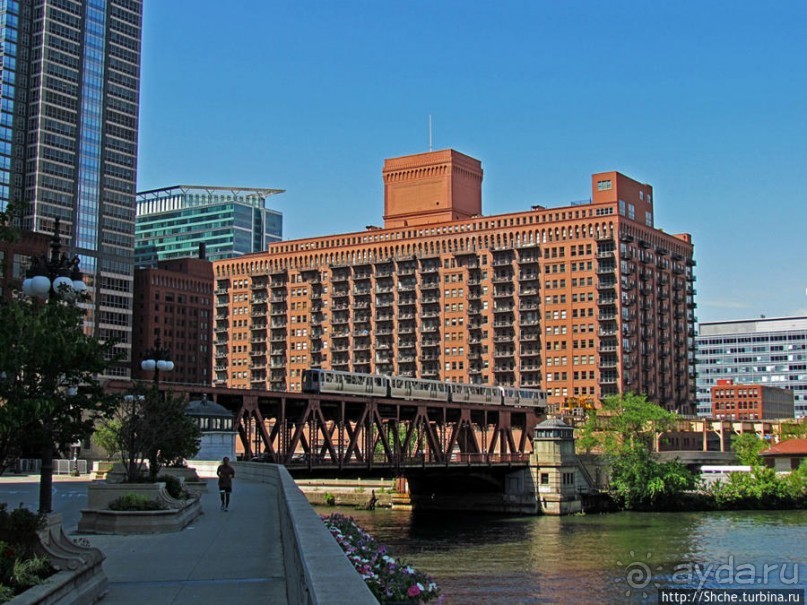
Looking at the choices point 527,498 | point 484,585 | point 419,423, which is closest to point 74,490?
point 484,585

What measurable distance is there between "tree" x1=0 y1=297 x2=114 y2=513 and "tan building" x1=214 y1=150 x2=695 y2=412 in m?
144

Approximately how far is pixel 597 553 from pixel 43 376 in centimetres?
5620

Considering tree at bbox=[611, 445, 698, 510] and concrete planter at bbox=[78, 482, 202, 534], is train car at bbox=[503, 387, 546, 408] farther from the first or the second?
concrete planter at bbox=[78, 482, 202, 534]

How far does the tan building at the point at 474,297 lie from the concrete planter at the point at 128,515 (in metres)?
136

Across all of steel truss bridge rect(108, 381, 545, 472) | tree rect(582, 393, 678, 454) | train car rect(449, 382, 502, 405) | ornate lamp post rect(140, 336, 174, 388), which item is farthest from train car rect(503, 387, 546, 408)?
ornate lamp post rect(140, 336, 174, 388)

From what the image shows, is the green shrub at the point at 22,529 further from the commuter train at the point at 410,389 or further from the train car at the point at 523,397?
the train car at the point at 523,397

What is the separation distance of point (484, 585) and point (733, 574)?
14424mm

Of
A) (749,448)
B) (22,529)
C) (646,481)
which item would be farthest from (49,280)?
(749,448)

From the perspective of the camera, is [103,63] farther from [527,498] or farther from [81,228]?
[527,498]

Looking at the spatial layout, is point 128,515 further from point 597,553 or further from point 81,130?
point 81,130

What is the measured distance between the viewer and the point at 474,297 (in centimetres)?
17312

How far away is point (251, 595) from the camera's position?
Answer: 17188 mm

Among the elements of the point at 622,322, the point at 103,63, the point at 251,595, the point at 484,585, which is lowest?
the point at 484,585

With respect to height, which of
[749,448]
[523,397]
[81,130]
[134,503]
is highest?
[81,130]
